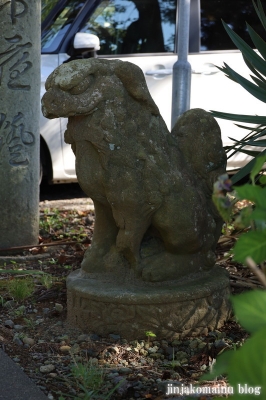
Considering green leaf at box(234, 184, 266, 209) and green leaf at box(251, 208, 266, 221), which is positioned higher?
green leaf at box(234, 184, 266, 209)

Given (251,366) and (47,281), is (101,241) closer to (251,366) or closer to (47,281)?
(47,281)

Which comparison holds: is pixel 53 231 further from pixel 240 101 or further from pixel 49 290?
pixel 240 101

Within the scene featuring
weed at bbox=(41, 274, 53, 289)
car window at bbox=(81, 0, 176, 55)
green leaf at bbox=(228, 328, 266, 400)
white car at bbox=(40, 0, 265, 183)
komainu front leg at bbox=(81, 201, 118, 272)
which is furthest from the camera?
car window at bbox=(81, 0, 176, 55)

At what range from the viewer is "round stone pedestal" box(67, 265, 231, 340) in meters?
3.25

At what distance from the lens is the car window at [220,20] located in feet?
22.9

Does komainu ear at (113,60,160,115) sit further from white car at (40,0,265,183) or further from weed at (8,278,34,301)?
white car at (40,0,265,183)

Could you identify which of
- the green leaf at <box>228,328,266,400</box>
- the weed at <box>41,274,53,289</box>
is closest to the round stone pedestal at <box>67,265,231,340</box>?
the weed at <box>41,274,53,289</box>

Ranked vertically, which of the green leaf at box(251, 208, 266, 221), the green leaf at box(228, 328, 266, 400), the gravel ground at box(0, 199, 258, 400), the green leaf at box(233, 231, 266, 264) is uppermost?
the green leaf at box(251, 208, 266, 221)

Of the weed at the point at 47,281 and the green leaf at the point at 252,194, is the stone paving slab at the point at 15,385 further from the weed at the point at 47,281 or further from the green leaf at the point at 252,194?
the green leaf at the point at 252,194

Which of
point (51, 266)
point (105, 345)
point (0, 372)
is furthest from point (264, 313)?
point (51, 266)

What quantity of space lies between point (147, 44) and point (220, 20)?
0.78 m

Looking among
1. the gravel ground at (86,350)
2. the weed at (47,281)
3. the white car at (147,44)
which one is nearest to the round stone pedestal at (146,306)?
the gravel ground at (86,350)

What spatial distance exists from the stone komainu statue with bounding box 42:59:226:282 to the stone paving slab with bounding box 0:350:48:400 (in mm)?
768

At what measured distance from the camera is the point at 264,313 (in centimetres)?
140
